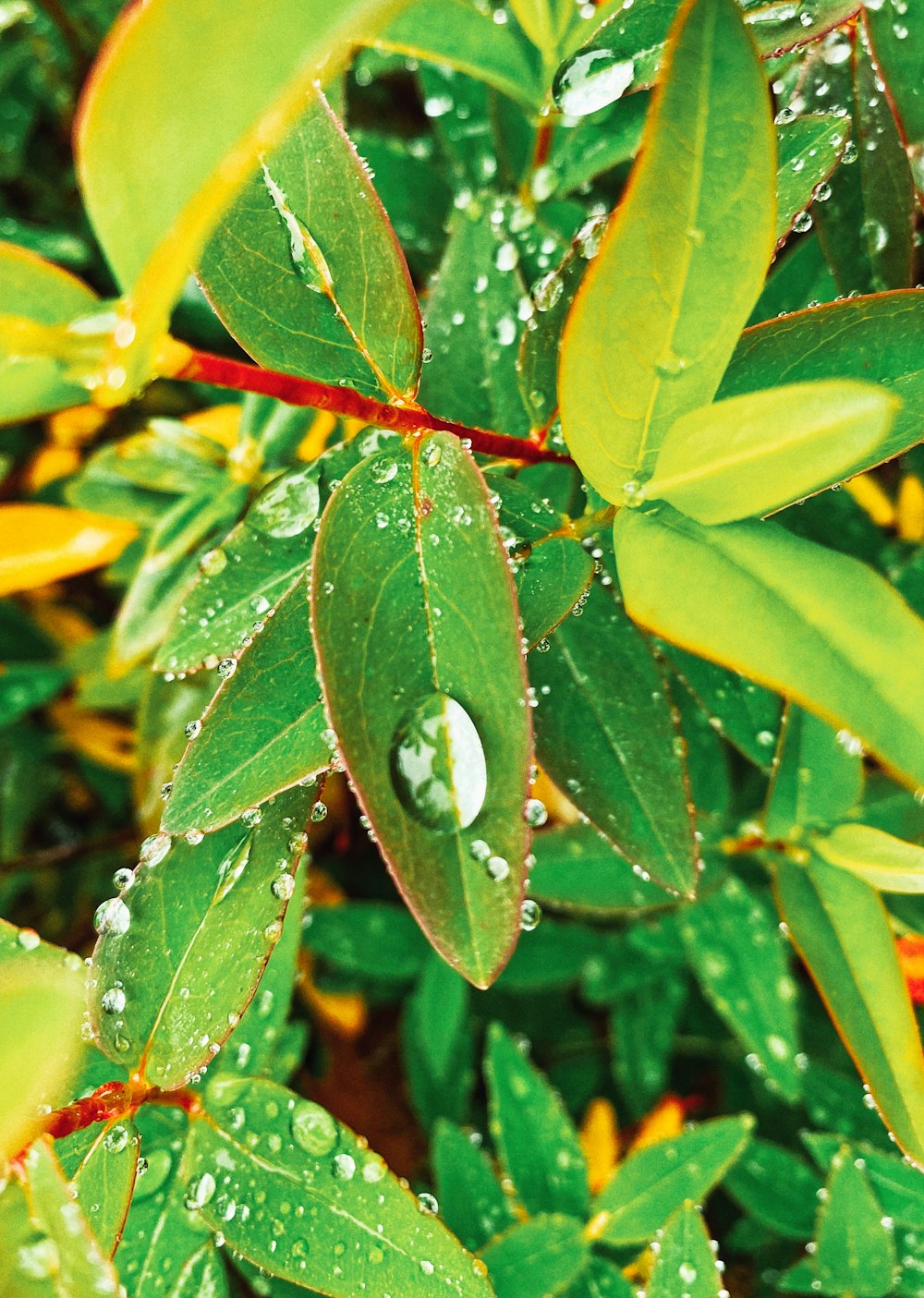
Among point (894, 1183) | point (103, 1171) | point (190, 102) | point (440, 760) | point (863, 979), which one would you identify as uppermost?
point (190, 102)

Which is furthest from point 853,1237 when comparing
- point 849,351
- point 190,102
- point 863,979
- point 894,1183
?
point 190,102

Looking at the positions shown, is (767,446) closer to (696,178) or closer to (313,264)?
(696,178)

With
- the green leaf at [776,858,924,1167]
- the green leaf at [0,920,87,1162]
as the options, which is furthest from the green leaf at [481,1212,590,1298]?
the green leaf at [0,920,87,1162]

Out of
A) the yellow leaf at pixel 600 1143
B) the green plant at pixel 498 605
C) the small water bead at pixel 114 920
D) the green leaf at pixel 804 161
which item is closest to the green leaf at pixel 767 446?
the green plant at pixel 498 605

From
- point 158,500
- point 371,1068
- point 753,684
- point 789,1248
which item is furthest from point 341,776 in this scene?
point 789,1248

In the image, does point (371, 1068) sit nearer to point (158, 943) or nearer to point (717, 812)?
point (717, 812)

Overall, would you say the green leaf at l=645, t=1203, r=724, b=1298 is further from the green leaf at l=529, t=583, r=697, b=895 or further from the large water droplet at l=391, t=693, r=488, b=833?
the large water droplet at l=391, t=693, r=488, b=833
